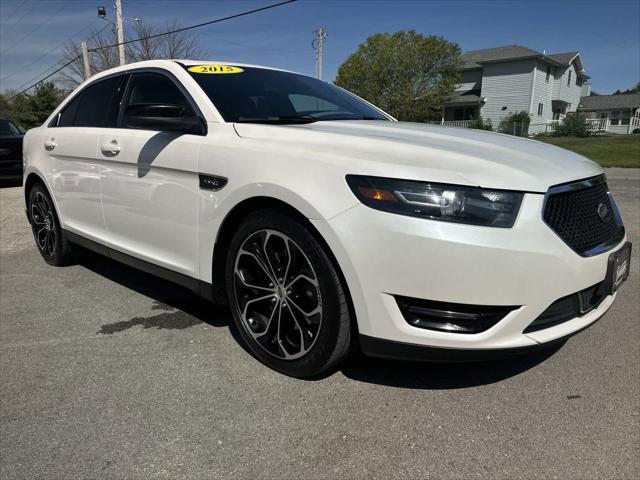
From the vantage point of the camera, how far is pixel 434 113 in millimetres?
40281

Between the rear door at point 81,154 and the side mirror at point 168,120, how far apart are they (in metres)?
0.92

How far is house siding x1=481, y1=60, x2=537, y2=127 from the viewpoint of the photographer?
38688 millimetres

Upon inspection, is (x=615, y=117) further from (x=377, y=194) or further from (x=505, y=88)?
(x=377, y=194)

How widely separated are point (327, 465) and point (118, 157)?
248 cm

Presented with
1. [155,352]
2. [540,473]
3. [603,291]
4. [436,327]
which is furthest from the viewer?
[155,352]

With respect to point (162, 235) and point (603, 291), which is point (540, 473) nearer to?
point (603, 291)

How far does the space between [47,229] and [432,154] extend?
4031 mm

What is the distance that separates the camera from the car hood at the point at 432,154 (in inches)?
82.1

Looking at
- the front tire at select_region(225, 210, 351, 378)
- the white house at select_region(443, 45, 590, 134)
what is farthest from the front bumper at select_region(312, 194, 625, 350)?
the white house at select_region(443, 45, 590, 134)

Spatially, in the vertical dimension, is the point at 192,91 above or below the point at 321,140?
above

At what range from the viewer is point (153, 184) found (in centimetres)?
312

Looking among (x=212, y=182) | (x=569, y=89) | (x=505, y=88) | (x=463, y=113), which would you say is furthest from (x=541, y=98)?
(x=212, y=182)

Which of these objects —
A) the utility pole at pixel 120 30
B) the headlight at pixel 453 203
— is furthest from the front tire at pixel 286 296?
→ the utility pole at pixel 120 30

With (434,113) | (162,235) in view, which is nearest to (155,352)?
(162,235)
